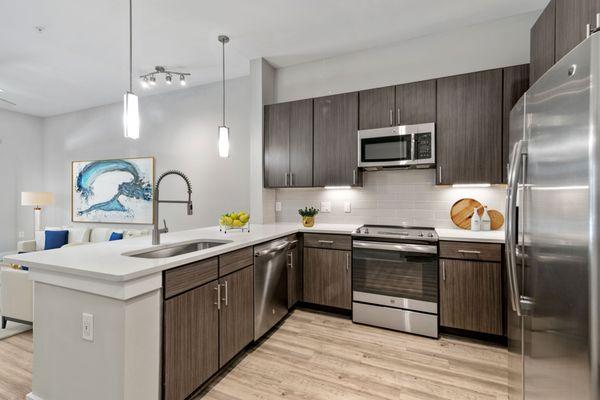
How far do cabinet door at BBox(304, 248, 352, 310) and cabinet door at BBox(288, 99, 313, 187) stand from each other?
2.77 ft

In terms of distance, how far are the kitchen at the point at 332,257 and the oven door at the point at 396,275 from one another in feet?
0.04

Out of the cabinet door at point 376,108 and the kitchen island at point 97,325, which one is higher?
the cabinet door at point 376,108

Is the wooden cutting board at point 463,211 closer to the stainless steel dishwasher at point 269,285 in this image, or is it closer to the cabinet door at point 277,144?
the stainless steel dishwasher at point 269,285

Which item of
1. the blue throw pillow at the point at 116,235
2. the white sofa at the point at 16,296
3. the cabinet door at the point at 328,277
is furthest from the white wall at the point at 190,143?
the white sofa at the point at 16,296

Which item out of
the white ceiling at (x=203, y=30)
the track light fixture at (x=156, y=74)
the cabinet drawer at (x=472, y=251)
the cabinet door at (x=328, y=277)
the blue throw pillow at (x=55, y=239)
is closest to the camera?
the cabinet drawer at (x=472, y=251)

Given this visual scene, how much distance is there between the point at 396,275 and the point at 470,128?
1511 millimetres

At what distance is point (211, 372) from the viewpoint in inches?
71.2

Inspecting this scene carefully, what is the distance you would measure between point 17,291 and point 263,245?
2.35 meters

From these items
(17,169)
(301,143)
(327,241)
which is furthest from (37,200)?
(327,241)

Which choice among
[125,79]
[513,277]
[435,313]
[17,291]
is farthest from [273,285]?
[125,79]

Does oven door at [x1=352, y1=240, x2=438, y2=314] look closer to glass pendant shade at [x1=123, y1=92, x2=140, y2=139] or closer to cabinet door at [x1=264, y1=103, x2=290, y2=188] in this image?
cabinet door at [x1=264, y1=103, x2=290, y2=188]

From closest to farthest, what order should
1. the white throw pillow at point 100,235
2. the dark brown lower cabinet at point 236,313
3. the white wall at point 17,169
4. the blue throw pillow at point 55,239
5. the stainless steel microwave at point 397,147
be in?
the dark brown lower cabinet at point 236,313 → the stainless steel microwave at point 397,147 → the white throw pillow at point 100,235 → the blue throw pillow at point 55,239 → the white wall at point 17,169

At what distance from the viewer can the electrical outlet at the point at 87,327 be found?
1395 millimetres

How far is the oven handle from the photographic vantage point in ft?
8.16
